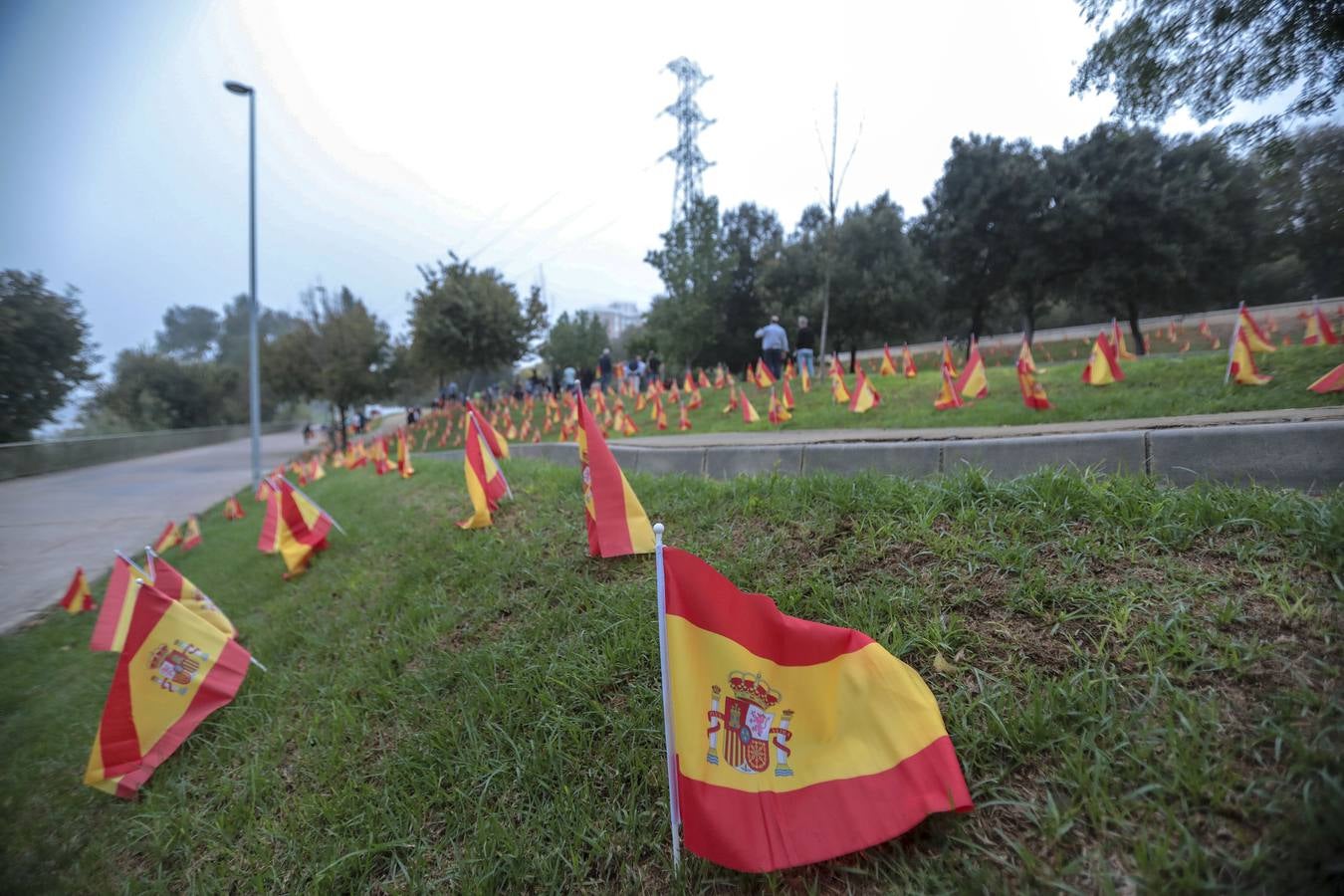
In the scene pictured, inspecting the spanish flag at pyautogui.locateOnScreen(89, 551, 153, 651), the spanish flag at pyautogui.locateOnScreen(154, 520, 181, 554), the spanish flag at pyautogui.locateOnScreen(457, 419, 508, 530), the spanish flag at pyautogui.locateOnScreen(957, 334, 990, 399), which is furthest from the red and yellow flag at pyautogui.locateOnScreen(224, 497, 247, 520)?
the spanish flag at pyautogui.locateOnScreen(957, 334, 990, 399)

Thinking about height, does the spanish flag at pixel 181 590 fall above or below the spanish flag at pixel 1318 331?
below

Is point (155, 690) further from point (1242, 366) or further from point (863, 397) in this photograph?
point (1242, 366)

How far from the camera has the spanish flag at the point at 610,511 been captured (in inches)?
148

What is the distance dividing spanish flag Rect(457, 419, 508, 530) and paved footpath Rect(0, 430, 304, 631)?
173 inches

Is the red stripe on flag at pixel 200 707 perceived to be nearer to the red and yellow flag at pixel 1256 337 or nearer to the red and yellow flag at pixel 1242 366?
the red and yellow flag at pixel 1242 366

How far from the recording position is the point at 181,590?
15.2 feet

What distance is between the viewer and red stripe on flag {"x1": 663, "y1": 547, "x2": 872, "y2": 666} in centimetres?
194

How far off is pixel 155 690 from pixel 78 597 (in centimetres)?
579

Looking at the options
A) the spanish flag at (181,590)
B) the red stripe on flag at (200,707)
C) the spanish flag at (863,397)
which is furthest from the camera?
the spanish flag at (863,397)

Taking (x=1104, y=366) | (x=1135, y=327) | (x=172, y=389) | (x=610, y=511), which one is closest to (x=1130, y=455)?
(x=610, y=511)

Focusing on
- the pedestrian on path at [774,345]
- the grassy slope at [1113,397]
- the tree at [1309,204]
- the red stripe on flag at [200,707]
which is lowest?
the red stripe on flag at [200,707]

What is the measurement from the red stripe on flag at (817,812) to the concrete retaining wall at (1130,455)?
235 centimetres

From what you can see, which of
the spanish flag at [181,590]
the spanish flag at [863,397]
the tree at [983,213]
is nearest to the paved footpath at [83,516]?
the spanish flag at [181,590]

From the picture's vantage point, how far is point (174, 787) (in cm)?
335
